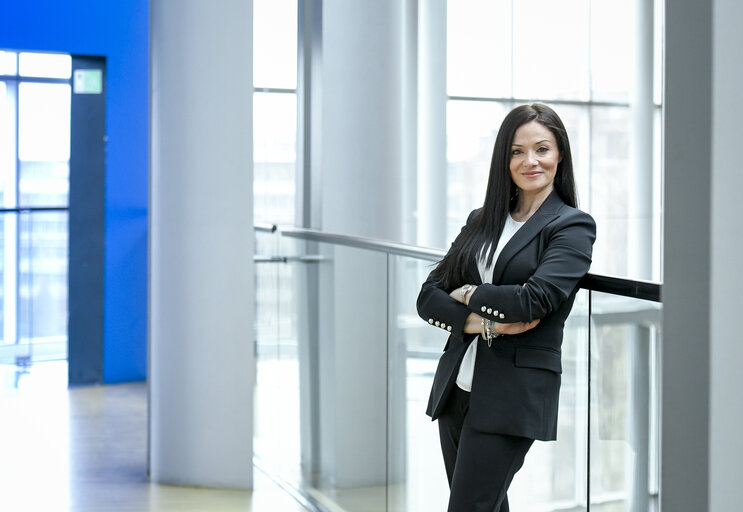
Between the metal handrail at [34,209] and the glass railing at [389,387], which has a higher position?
the metal handrail at [34,209]

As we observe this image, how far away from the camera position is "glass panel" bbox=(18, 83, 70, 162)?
333 inches

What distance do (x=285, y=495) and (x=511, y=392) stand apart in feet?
9.56

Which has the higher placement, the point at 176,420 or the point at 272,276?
the point at 272,276

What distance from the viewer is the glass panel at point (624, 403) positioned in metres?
2.47

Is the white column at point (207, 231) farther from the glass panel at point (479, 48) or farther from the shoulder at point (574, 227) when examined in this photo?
the glass panel at point (479, 48)

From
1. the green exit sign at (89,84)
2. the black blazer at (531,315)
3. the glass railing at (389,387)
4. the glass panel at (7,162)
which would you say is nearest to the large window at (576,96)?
the green exit sign at (89,84)

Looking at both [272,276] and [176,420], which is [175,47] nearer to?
[272,276]

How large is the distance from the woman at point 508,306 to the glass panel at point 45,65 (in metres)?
6.39

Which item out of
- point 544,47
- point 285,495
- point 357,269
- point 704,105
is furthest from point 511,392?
point 544,47

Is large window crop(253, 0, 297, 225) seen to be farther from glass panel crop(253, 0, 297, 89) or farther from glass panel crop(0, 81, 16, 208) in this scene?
glass panel crop(0, 81, 16, 208)

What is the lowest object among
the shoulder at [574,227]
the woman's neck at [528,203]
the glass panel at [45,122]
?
the shoulder at [574,227]

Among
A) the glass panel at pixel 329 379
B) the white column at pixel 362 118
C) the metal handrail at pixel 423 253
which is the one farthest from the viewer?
the white column at pixel 362 118

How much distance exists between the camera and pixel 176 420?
211 inches

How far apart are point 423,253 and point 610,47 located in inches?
424
